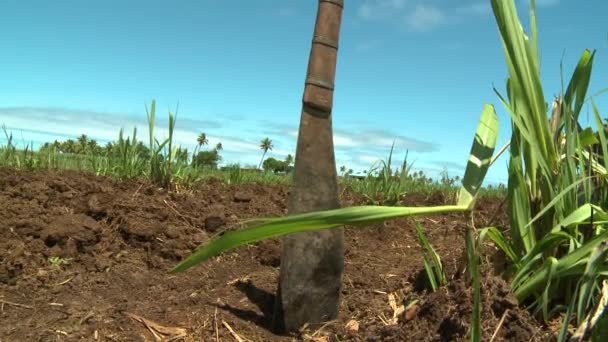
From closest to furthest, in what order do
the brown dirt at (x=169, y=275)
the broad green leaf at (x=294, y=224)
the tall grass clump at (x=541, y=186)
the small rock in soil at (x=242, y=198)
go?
the broad green leaf at (x=294, y=224) < the tall grass clump at (x=541, y=186) < the brown dirt at (x=169, y=275) < the small rock in soil at (x=242, y=198)

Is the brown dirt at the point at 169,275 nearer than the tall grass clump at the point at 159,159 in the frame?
Yes

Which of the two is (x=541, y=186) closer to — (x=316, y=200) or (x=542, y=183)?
(x=542, y=183)

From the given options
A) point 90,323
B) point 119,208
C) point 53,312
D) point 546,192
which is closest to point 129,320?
point 90,323

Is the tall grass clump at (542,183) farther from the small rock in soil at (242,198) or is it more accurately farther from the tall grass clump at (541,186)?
the small rock in soil at (242,198)

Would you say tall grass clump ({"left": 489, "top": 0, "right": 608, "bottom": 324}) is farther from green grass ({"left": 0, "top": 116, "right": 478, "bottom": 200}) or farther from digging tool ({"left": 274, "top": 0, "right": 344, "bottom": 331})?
green grass ({"left": 0, "top": 116, "right": 478, "bottom": 200})

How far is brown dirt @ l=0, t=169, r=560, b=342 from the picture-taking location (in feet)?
6.07

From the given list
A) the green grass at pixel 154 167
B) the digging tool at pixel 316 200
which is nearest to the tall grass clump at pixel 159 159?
the green grass at pixel 154 167

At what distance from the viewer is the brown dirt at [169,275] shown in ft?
6.07

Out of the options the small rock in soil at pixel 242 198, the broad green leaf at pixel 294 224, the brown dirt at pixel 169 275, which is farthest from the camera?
the small rock in soil at pixel 242 198

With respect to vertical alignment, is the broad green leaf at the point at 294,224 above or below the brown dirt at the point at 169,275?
above

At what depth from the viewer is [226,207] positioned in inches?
138

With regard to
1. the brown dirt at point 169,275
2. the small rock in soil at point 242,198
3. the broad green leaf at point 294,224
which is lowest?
the brown dirt at point 169,275

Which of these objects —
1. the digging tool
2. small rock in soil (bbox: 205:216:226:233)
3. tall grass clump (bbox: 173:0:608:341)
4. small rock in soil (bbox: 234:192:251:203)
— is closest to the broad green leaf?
tall grass clump (bbox: 173:0:608:341)

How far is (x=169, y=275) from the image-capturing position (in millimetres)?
2711
